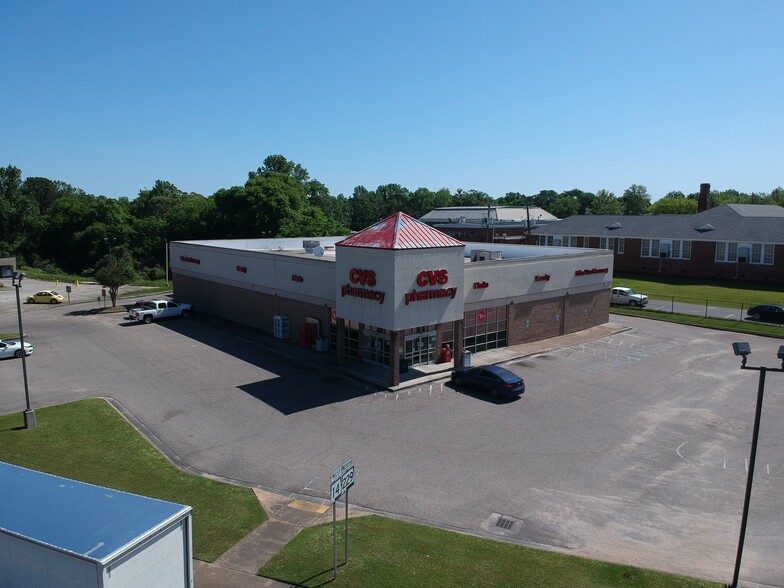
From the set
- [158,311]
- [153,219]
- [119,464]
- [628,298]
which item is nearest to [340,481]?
[119,464]

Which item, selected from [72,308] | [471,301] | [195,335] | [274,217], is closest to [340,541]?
[471,301]

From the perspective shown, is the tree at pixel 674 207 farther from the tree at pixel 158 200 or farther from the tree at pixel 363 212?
the tree at pixel 158 200

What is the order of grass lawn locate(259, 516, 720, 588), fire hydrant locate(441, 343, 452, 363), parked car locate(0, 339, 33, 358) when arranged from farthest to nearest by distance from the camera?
parked car locate(0, 339, 33, 358) → fire hydrant locate(441, 343, 452, 363) → grass lawn locate(259, 516, 720, 588)

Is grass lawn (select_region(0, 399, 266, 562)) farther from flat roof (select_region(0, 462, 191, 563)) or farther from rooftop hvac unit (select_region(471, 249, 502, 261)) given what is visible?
rooftop hvac unit (select_region(471, 249, 502, 261))

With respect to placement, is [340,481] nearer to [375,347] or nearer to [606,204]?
[375,347]

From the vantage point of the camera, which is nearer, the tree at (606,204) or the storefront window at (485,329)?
the storefront window at (485,329)

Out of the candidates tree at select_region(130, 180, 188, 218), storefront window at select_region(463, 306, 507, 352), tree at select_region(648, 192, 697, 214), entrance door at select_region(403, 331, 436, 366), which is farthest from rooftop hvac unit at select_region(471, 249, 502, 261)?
tree at select_region(648, 192, 697, 214)

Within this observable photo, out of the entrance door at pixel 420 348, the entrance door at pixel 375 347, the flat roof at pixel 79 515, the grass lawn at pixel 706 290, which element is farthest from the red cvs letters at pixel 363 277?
the grass lawn at pixel 706 290

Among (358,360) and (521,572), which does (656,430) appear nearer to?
(521,572)
